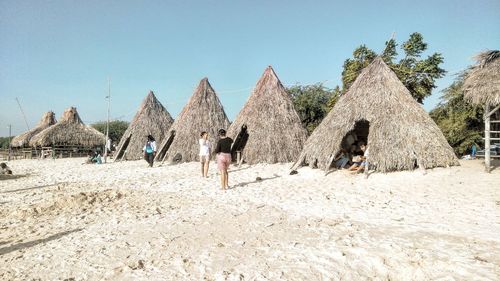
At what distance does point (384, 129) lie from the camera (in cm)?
872

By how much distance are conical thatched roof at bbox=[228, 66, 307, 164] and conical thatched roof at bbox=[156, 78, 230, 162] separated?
6.33 ft

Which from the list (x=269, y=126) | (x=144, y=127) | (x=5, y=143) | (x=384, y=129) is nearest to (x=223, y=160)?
(x=384, y=129)

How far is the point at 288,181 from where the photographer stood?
8469 mm

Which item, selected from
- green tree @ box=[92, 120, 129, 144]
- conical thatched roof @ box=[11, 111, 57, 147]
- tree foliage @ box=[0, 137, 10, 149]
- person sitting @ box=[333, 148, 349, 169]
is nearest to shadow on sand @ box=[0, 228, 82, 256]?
person sitting @ box=[333, 148, 349, 169]

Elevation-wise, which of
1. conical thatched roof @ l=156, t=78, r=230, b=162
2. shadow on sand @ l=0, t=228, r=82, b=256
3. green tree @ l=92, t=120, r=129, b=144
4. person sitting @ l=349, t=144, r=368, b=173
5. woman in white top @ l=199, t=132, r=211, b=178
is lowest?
shadow on sand @ l=0, t=228, r=82, b=256

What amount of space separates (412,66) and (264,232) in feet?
41.6

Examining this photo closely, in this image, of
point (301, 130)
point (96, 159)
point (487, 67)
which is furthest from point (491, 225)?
point (96, 159)

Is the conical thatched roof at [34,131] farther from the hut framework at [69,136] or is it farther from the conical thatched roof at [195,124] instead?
the conical thatched roof at [195,124]

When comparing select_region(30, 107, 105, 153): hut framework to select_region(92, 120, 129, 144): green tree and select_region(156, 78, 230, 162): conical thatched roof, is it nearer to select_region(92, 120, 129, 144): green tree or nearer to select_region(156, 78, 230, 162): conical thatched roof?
select_region(92, 120, 129, 144): green tree

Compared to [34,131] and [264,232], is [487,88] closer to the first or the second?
[264,232]

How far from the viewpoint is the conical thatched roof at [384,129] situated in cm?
830

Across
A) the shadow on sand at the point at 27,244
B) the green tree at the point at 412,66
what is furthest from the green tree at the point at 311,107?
the shadow on sand at the point at 27,244

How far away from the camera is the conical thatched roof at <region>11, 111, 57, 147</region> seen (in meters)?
24.3

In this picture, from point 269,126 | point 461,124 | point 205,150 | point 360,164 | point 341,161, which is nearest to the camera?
point 360,164
